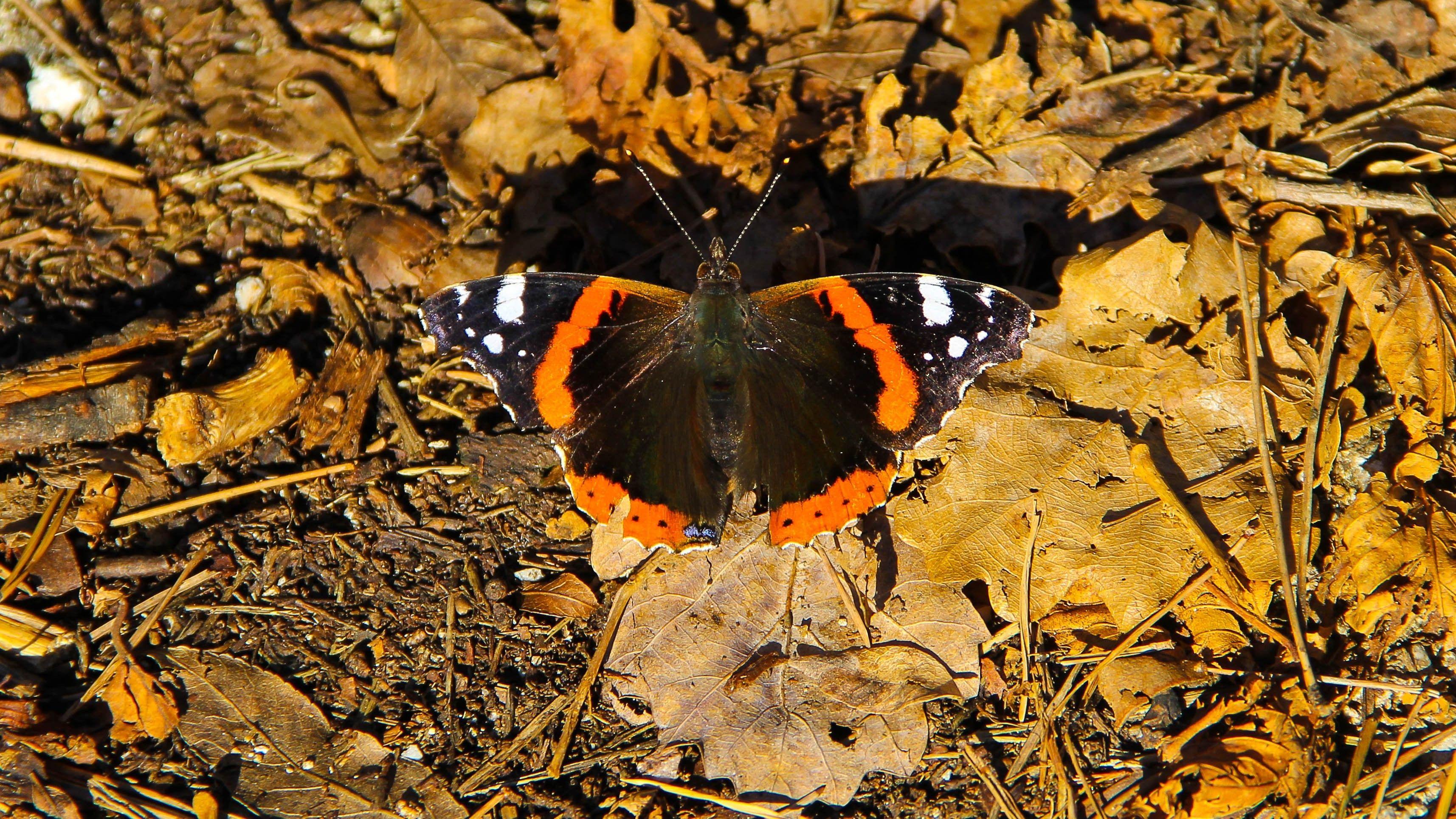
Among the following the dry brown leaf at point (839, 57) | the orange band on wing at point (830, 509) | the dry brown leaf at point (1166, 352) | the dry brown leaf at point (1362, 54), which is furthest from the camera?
the dry brown leaf at point (839, 57)

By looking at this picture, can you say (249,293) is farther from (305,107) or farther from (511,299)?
(511,299)

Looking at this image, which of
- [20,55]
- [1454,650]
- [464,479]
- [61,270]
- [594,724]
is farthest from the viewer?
[20,55]

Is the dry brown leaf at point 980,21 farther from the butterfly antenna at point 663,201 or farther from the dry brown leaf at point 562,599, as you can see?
the dry brown leaf at point 562,599

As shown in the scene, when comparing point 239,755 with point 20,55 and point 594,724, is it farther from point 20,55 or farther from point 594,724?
point 20,55

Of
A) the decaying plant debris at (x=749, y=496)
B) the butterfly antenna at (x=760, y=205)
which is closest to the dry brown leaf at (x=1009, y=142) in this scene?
the decaying plant debris at (x=749, y=496)

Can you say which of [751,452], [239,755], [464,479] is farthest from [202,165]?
[751,452]

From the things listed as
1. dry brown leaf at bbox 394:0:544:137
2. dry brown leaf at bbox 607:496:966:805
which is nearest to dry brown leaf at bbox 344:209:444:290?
dry brown leaf at bbox 394:0:544:137

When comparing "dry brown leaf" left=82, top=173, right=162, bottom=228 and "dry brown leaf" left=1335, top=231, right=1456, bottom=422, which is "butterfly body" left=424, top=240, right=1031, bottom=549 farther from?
"dry brown leaf" left=82, top=173, right=162, bottom=228
